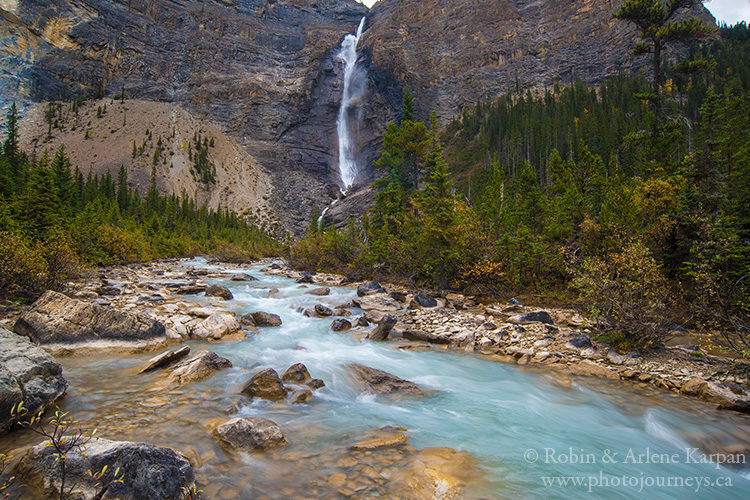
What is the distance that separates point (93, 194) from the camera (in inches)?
2125

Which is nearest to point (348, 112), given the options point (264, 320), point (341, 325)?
point (264, 320)

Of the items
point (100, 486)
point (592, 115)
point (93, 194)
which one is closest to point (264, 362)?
point (100, 486)

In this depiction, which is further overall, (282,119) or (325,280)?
(282,119)

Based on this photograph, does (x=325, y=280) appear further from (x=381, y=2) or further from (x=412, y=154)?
(x=381, y=2)

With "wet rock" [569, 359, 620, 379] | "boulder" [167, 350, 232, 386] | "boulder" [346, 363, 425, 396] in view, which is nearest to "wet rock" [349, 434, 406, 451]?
"boulder" [346, 363, 425, 396]

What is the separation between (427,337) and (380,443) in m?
6.30

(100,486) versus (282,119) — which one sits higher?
(282,119)

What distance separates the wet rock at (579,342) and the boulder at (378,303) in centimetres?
730

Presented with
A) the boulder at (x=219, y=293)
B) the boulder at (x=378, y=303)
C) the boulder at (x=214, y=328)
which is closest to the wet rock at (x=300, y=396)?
the boulder at (x=214, y=328)

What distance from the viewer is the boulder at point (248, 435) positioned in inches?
199

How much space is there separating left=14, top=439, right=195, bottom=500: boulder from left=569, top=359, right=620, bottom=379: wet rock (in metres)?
8.67

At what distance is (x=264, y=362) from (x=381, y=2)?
6213 inches

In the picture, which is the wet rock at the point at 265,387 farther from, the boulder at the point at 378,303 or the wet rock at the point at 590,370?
the boulder at the point at 378,303

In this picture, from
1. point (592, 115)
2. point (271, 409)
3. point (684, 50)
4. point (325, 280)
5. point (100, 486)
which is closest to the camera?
point (100, 486)
